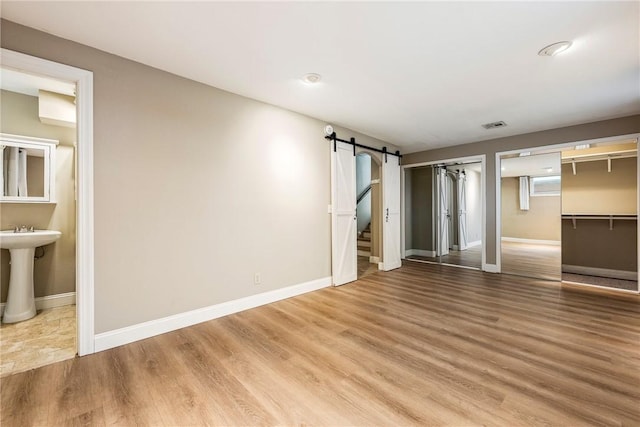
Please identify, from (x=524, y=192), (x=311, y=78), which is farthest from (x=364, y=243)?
(x=524, y=192)

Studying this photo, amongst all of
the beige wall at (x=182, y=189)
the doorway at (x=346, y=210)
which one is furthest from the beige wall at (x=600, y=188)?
the beige wall at (x=182, y=189)

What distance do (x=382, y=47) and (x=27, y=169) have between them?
426 centimetres

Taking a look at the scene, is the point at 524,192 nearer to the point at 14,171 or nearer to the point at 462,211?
the point at 462,211

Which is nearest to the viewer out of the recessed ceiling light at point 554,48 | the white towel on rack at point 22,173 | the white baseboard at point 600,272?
the recessed ceiling light at point 554,48

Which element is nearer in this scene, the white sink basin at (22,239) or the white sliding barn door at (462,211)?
the white sink basin at (22,239)

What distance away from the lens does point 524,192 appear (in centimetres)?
853

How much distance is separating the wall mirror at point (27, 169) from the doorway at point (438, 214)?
6.38m

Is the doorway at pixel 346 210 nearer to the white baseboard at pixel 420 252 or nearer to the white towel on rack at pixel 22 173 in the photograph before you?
the white baseboard at pixel 420 252

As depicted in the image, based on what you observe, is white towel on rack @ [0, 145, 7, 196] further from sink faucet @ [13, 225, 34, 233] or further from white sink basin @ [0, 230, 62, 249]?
white sink basin @ [0, 230, 62, 249]

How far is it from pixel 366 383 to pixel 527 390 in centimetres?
106

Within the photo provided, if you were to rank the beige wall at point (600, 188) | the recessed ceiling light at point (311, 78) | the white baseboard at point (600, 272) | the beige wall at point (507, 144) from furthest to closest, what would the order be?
the beige wall at point (600, 188) < the white baseboard at point (600, 272) < the beige wall at point (507, 144) < the recessed ceiling light at point (311, 78)

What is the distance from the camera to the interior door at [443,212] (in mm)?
6416

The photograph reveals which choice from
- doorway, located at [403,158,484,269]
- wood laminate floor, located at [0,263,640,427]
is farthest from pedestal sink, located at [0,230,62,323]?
doorway, located at [403,158,484,269]

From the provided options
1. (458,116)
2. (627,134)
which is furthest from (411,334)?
(627,134)
